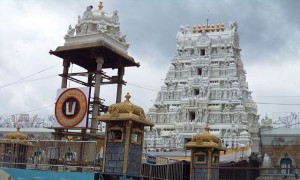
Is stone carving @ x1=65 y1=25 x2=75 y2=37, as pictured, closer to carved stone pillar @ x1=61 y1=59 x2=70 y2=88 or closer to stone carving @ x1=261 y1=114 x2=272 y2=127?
carved stone pillar @ x1=61 y1=59 x2=70 y2=88

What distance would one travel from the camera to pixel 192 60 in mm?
63156

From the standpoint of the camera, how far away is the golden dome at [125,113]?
1830 cm

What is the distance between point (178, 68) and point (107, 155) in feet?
152

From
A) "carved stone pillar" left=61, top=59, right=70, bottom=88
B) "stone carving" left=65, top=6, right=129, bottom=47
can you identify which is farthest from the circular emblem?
"stone carving" left=65, top=6, right=129, bottom=47

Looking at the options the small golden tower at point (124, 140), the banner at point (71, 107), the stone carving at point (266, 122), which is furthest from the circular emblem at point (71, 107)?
the stone carving at point (266, 122)

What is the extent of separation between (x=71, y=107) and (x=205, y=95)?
33.6 meters

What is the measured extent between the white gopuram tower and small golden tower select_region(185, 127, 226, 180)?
95.4 ft

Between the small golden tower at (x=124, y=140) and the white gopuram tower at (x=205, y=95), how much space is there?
35.6 m

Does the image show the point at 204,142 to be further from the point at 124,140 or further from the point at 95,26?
the point at 95,26

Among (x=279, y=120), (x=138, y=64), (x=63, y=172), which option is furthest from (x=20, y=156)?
(x=279, y=120)

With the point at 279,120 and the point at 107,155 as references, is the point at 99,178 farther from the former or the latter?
the point at 279,120

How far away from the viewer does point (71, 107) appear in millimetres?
28234

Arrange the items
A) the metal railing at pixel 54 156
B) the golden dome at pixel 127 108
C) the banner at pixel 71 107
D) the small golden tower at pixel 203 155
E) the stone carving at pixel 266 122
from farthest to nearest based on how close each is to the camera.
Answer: the stone carving at pixel 266 122 → the banner at pixel 71 107 → the small golden tower at pixel 203 155 → the metal railing at pixel 54 156 → the golden dome at pixel 127 108

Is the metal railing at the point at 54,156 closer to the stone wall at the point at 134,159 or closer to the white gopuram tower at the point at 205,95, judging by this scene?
the stone wall at the point at 134,159
